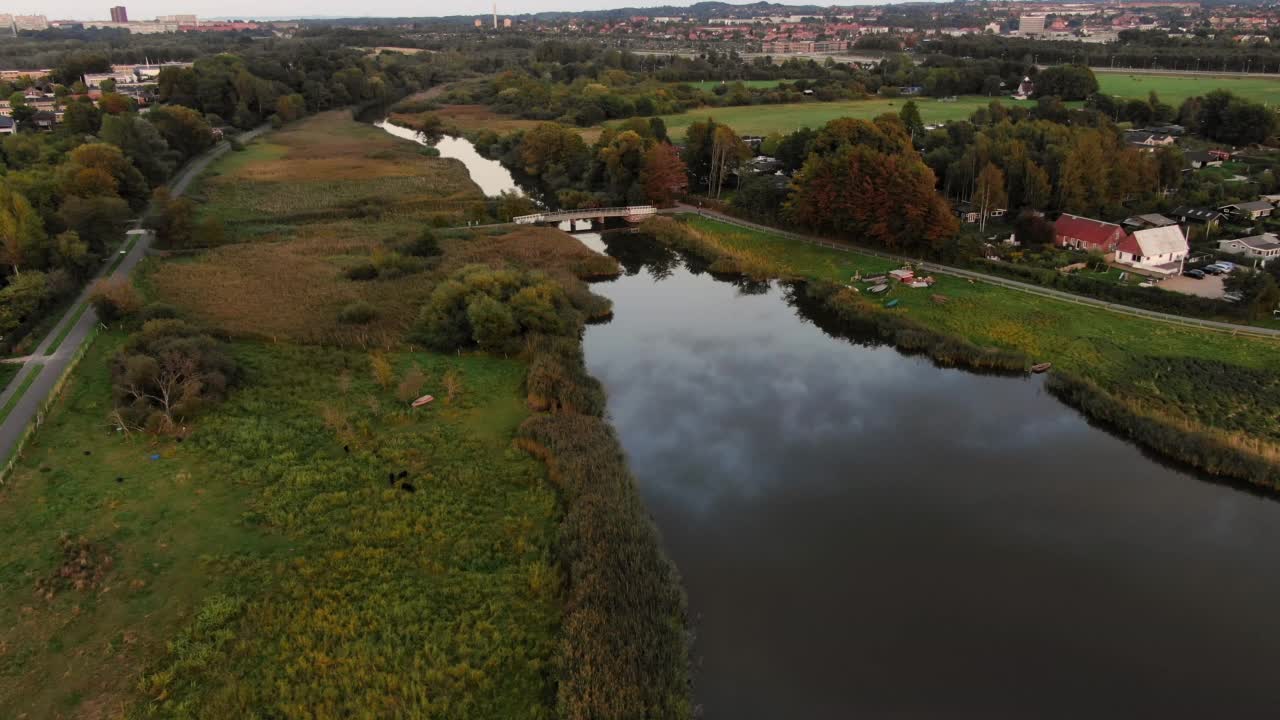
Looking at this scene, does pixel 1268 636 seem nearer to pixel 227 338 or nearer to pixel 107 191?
pixel 227 338

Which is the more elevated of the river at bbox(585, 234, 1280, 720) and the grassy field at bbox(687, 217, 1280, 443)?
the grassy field at bbox(687, 217, 1280, 443)

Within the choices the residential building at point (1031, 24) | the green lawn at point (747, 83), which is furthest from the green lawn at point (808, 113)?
the residential building at point (1031, 24)

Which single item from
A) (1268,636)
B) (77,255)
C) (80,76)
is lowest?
(1268,636)

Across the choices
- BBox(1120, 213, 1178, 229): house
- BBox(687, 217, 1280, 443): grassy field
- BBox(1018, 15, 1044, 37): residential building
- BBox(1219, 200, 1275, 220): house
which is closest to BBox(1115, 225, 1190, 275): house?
BBox(1120, 213, 1178, 229): house

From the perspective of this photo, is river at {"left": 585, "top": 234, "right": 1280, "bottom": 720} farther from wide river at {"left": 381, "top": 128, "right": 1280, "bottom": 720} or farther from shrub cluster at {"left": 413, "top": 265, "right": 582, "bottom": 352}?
shrub cluster at {"left": 413, "top": 265, "right": 582, "bottom": 352}

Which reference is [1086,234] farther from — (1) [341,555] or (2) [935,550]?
(1) [341,555]

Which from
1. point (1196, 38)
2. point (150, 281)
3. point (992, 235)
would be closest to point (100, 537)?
point (150, 281)
